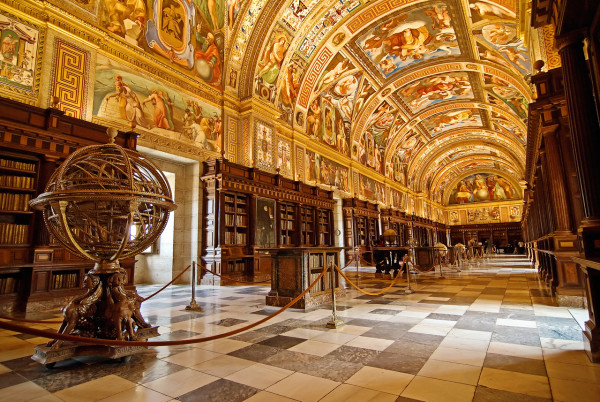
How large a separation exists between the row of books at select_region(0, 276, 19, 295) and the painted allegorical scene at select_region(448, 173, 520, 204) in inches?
1820

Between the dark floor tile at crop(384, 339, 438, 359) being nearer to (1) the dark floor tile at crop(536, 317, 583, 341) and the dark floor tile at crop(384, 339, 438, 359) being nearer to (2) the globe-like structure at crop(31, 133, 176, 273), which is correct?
(1) the dark floor tile at crop(536, 317, 583, 341)

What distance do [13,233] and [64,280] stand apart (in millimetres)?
1304

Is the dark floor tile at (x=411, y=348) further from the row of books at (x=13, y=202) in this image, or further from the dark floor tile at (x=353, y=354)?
the row of books at (x=13, y=202)

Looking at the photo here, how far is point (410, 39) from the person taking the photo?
1518cm

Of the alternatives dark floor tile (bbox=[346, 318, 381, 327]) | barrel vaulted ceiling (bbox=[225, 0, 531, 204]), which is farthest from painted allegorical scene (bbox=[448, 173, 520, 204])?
dark floor tile (bbox=[346, 318, 381, 327])

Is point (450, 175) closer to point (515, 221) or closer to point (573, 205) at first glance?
point (515, 221)

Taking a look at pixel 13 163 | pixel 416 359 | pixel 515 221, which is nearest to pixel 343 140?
pixel 13 163

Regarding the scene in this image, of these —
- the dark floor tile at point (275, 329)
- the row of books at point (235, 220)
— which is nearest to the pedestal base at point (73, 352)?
the dark floor tile at point (275, 329)

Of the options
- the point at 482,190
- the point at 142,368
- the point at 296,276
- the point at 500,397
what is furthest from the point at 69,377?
the point at 482,190

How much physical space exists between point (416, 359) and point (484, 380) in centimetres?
60

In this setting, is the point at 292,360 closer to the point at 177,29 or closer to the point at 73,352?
the point at 73,352

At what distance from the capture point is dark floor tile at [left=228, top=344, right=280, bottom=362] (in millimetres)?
3072

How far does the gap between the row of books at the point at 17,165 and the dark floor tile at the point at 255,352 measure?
6002 millimetres

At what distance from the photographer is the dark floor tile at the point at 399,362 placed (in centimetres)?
269
